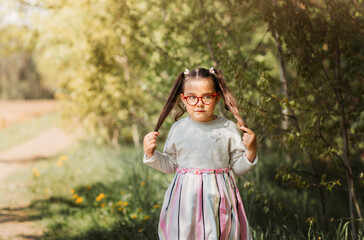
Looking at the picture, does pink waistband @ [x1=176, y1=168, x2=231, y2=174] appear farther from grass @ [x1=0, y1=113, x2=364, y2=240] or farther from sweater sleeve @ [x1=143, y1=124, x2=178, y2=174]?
grass @ [x1=0, y1=113, x2=364, y2=240]

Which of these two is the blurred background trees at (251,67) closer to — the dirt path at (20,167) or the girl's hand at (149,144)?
the girl's hand at (149,144)

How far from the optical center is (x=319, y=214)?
371 cm

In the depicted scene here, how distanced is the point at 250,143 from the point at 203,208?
435 mm

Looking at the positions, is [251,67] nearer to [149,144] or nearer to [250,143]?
[250,143]

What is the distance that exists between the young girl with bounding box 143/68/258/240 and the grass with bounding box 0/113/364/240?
0.73 m

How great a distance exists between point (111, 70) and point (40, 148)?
519cm

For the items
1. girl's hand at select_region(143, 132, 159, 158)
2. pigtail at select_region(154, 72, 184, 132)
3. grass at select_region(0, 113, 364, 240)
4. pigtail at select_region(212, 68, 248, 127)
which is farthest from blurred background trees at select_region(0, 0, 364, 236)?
girl's hand at select_region(143, 132, 159, 158)

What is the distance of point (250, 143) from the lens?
204 centimetres

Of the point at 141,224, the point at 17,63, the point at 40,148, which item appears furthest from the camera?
the point at 17,63

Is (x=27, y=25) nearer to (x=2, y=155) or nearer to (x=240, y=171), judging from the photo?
(x=2, y=155)

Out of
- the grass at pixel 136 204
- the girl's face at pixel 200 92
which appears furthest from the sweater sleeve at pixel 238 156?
the grass at pixel 136 204

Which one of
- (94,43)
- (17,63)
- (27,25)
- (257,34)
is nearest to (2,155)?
(27,25)

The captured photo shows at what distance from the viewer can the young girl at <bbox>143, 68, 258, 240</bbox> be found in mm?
2084

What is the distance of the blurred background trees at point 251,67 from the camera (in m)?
2.72
